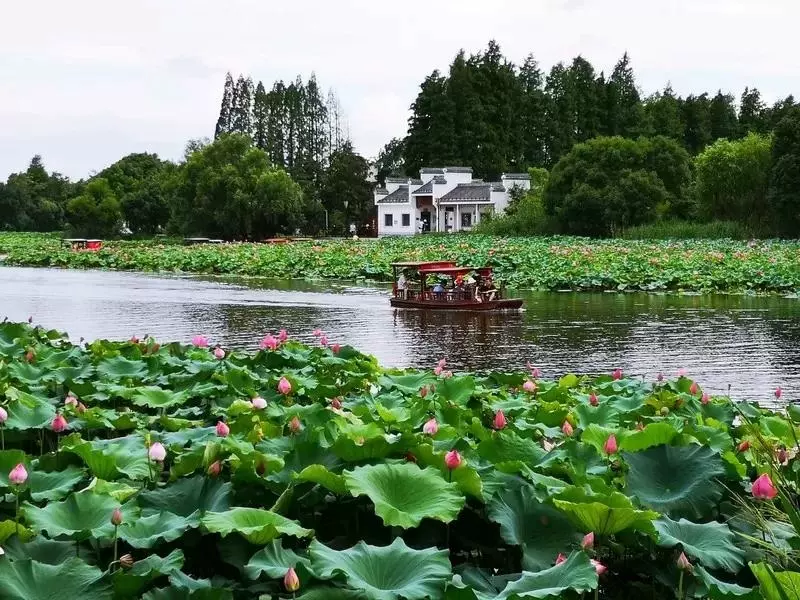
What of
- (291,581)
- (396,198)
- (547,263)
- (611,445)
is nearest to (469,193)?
(396,198)

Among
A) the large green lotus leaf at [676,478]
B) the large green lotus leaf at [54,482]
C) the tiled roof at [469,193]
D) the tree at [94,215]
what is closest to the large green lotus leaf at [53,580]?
the large green lotus leaf at [54,482]

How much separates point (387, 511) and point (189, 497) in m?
0.70

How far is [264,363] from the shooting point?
5973mm

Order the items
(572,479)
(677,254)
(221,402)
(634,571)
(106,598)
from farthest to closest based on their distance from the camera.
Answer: (677,254), (221,402), (572,479), (634,571), (106,598)

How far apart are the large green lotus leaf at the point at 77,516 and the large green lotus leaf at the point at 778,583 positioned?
1.68 meters

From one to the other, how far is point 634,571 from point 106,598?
60.9 inches

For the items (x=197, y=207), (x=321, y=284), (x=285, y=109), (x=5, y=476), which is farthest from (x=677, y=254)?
(x=285, y=109)

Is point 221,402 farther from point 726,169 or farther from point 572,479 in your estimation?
point 726,169

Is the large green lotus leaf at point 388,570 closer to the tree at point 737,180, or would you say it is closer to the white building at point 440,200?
the tree at point 737,180

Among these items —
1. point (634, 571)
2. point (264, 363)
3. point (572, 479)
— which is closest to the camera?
point (634, 571)

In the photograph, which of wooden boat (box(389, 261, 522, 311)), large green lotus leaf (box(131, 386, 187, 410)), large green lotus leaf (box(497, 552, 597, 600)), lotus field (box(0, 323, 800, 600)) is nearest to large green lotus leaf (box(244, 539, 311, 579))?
lotus field (box(0, 323, 800, 600))

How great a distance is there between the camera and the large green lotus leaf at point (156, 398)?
453cm

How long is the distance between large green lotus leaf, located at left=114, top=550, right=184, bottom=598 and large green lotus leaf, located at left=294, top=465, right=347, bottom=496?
0.43 metres

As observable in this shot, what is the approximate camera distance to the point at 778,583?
1.91 meters
